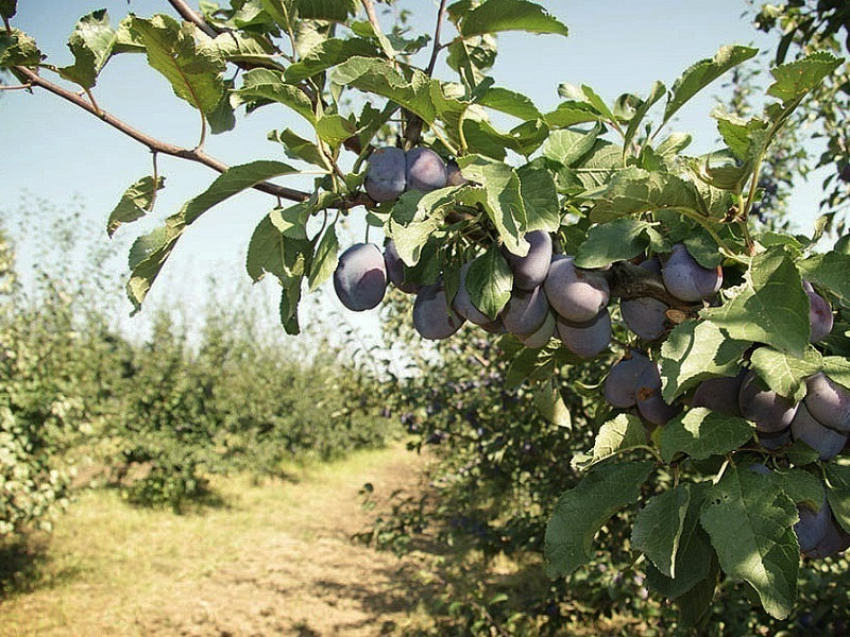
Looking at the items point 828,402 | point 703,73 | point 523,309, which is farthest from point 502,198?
point 828,402

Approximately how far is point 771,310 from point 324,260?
49 cm

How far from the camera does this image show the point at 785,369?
1.91 ft

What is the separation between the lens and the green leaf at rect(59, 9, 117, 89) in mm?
708

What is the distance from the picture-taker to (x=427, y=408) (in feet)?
12.0

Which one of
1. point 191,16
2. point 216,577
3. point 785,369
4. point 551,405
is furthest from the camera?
point 216,577

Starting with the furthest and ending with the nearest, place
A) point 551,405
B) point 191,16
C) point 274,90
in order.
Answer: point 551,405, point 191,16, point 274,90

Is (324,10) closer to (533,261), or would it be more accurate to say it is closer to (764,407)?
(533,261)

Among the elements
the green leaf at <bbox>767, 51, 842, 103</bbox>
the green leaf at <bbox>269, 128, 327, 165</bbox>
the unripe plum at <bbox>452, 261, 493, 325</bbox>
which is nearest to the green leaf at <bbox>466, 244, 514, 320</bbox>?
the unripe plum at <bbox>452, 261, 493, 325</bbox>

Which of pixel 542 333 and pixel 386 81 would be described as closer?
pixel 386 81

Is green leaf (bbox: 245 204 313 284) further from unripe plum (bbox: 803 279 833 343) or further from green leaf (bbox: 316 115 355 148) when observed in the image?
unripe plum (bbox: 803 279 833 343)

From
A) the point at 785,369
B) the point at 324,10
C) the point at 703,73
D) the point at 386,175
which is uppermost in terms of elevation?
the point at 324,10

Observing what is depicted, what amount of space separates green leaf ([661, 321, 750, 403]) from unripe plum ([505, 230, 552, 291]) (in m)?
0.17

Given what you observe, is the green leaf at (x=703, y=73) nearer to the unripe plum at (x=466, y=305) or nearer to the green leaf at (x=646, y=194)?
the green leaf at (x=646, y=194)

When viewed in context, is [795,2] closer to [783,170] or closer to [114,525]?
[783,170]
